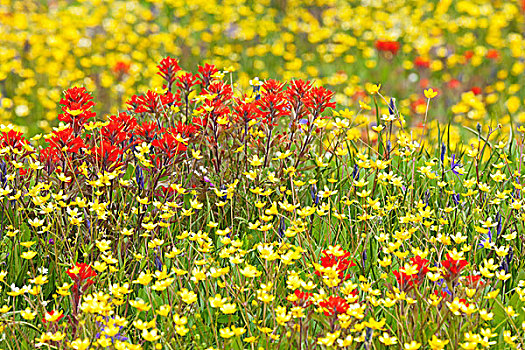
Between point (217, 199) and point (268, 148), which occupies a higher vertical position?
point (268, 148)

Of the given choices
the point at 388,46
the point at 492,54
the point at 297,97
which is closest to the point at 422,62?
the point at 388,46

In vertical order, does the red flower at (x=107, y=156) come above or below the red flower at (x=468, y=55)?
above

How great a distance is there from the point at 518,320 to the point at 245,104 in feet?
5.42

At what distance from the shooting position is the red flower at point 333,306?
2.29 m

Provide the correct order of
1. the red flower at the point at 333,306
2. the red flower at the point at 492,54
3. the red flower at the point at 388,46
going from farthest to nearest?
1. the red flower at the point at 388,46
2. the red flower at the point at 492,54
3. the red flower at the point at 333,306

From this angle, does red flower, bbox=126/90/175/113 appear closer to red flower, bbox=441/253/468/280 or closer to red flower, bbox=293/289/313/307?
red flower, bbox=293/289/313/307

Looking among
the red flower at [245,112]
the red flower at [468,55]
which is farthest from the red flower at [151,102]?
the red flower at [468,55]

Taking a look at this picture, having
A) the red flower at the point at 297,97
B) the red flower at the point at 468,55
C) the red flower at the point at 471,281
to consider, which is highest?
the red flower at the point at 297,97

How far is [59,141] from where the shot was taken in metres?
3.15

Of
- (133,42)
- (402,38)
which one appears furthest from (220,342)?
(402,38)

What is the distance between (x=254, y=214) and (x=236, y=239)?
42 centimetres

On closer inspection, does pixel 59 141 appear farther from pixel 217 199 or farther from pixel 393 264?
pixel 393 264

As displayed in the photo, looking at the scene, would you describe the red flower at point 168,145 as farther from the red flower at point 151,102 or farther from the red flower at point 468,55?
the red flower at point 468,55

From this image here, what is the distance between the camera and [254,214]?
351 centimetres
